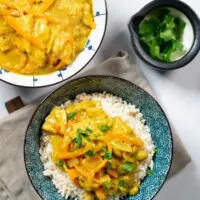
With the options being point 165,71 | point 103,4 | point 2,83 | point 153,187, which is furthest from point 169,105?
point 2,83

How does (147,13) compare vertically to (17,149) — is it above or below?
above

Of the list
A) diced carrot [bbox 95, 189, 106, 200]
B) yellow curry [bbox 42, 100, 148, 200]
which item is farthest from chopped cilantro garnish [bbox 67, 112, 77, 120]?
diced carrot [bbox 95, 189, 106, 200]

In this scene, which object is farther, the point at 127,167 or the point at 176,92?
the point at 176,92

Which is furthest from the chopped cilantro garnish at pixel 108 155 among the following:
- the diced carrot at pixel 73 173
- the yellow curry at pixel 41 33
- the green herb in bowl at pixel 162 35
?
the green herb in bowl at pixel 162 35

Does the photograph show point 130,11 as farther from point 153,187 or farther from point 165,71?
point 153,187

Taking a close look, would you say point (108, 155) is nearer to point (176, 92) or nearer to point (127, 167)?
point (127, 167)

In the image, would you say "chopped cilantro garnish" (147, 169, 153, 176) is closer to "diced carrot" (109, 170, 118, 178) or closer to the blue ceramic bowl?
the blue ceramic bowl

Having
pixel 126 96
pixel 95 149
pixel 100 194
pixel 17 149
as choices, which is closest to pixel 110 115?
pixel 126 96
